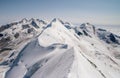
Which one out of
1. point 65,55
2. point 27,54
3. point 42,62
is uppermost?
point 65,55

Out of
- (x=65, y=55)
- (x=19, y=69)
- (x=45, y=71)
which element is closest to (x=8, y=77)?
(x=19, y=69)

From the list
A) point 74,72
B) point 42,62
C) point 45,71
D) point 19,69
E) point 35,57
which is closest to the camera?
point 74,72

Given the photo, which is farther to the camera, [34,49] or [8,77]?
[34,49]

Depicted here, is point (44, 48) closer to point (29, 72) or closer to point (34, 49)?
point (34, 49)

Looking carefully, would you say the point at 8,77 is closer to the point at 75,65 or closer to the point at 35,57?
the point at 35,57

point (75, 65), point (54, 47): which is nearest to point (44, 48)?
point (54, 47)

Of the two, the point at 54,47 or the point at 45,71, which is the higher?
the point at 45,71

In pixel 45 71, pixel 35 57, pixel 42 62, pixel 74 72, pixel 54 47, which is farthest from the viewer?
pixel 54 47

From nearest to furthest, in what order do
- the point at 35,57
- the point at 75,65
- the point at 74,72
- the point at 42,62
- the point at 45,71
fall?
the point at 74,72, the point at 75,65, the point at 45,71, the point at 42,62, the point at 35,57

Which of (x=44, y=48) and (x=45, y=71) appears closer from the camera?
(x=45, y=71)
